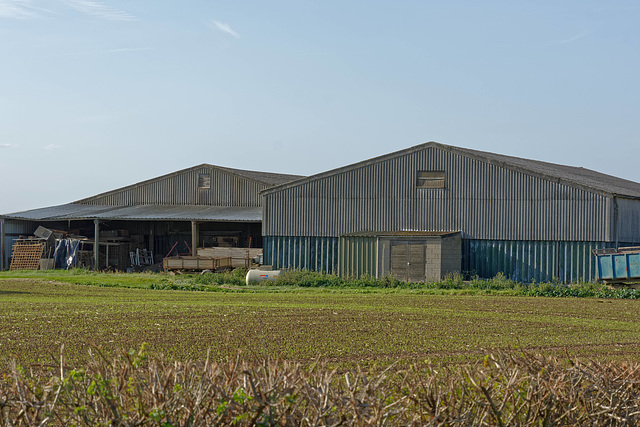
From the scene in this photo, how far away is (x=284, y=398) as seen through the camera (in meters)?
5.64

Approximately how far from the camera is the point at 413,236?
36.4m

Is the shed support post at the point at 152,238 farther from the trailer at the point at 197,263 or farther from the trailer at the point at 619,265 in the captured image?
the trailer at the point at 619,265

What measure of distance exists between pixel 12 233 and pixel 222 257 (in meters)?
15.0

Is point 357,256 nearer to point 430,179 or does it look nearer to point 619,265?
point 430,179

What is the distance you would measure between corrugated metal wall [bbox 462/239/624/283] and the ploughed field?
5.44 metres

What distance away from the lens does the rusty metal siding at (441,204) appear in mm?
35375

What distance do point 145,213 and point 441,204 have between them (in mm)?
19583

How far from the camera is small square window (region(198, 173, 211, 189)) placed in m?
53.2

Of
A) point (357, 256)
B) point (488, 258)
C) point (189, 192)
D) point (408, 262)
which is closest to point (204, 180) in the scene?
point (189, 192)

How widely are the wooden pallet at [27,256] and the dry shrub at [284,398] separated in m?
43.5

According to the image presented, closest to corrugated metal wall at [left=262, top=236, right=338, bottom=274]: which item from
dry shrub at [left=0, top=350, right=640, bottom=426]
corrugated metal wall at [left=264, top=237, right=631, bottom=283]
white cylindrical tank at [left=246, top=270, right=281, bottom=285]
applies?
corrugated metal wall at [left=264, top=237, right=631, bottom=283]

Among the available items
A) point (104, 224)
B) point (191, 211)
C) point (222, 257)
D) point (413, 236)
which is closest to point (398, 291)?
point (413, 236)

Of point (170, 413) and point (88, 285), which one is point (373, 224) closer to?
point (88, 285)

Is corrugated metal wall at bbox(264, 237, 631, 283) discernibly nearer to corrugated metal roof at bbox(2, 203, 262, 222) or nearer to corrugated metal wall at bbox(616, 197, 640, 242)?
corrugated metal wall at bbox(616, 197, 640, 242)
